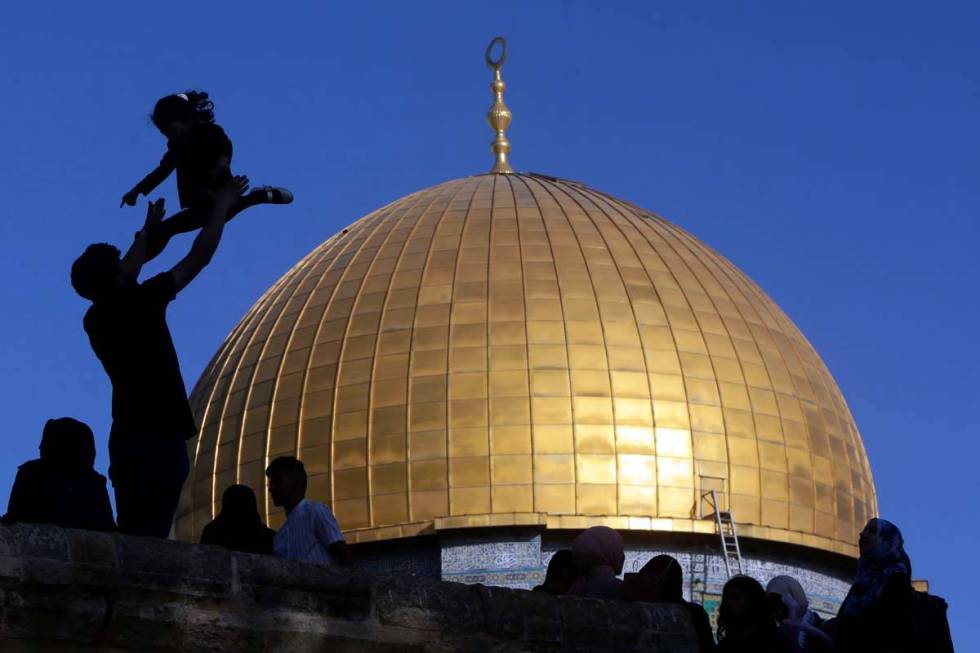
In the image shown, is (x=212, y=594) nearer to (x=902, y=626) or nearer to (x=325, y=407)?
(x=902, y=626)

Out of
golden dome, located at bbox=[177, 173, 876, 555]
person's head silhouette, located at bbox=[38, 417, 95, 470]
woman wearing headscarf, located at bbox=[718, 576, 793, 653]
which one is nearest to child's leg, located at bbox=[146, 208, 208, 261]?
person's head silhouette, located at bbox=[38, 417, 95, 470]

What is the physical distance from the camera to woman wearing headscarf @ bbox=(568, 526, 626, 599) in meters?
8.66

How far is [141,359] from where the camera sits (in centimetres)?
807

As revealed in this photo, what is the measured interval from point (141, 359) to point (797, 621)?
8.14 feet

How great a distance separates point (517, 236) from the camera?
26203 millimetres

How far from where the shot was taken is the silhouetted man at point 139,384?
801 centimetres

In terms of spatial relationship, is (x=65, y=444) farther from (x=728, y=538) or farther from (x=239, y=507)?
(x=728, y=538)

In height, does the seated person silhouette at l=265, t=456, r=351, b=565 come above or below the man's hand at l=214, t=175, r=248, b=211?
below

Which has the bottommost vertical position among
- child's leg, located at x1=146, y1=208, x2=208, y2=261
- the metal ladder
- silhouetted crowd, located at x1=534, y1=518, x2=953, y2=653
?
silhouetted crowd, located at x1=534, y1=518, x2=953, y2=653

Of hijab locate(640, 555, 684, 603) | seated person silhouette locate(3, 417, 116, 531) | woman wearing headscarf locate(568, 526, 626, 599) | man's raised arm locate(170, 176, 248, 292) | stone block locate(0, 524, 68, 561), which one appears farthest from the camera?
hijab locate(640, 555, 684, 603)

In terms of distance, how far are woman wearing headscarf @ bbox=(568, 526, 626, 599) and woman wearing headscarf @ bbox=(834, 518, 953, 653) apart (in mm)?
825

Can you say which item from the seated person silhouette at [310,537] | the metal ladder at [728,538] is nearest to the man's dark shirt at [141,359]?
the seated person silhouette at [310,537]

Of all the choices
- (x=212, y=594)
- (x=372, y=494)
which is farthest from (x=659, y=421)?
(x=212, y=594)

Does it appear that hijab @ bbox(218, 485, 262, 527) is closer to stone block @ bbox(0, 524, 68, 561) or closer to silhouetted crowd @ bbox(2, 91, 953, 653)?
silhouetted crowd @ bbox(2, 91, 953, 653)
